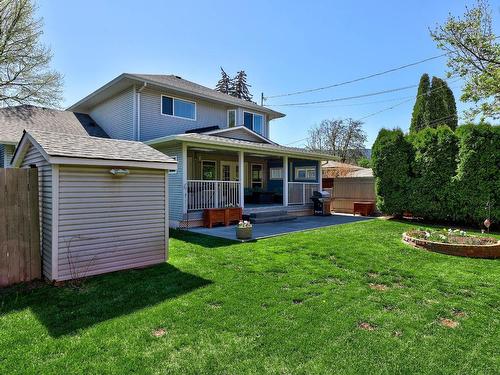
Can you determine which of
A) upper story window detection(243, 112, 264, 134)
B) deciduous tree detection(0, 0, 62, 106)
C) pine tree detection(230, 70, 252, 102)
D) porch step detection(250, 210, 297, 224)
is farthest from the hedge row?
pine tree detection(230, 70, 252, 102)

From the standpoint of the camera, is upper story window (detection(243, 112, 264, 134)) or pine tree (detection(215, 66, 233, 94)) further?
pine tree (detection(215, 66, 233, 94))

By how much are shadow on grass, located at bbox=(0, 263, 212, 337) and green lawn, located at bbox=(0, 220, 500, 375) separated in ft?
0.06

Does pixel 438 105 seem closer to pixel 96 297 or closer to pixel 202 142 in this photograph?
pixel 202 142

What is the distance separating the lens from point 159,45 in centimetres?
1500

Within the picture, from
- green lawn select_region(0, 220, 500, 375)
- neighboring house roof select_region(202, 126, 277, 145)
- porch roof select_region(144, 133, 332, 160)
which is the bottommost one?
green lawn select_region(0, 220, 500, 375)

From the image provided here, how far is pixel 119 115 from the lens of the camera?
1377 cm

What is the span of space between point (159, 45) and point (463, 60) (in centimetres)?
1353

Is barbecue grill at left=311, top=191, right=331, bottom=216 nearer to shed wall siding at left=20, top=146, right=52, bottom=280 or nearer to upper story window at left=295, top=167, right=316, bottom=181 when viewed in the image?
upper story window at left=295, top=167, right=316, bottom=181

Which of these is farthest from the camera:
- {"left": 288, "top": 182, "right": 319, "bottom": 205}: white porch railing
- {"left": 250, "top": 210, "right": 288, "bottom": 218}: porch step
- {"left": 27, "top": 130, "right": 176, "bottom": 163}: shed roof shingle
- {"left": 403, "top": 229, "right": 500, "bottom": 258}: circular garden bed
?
{"left": 288, "top": 182, "right": 319, "bottom": 205}: white porch railing

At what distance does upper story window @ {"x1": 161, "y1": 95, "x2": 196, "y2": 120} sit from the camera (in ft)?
44.3

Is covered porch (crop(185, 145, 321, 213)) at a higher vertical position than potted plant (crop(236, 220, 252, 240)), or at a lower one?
higher

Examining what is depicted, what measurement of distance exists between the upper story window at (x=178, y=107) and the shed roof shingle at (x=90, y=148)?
744cm

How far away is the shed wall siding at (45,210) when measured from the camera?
4.96 metres

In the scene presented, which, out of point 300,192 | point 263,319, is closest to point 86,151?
point 263,319
